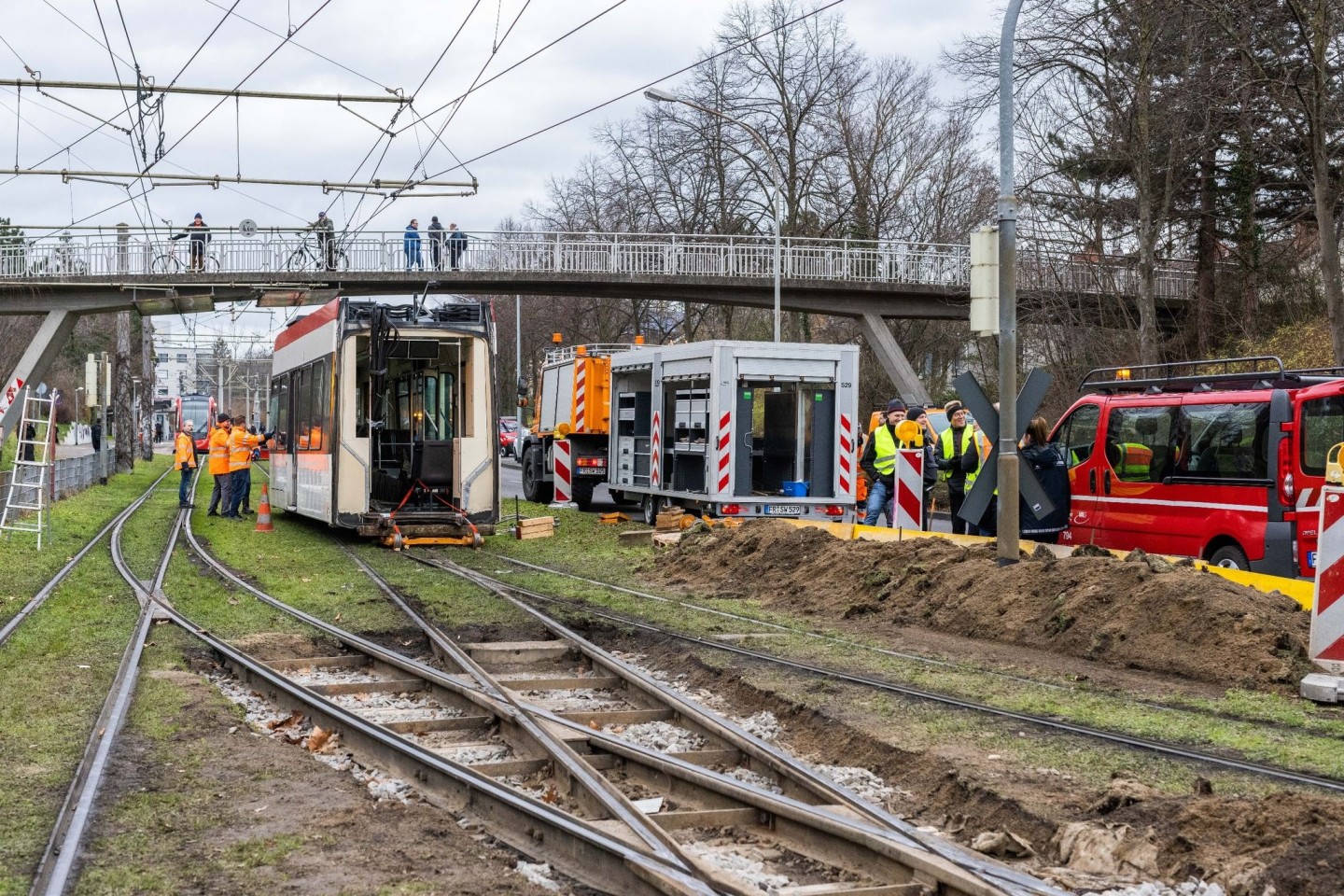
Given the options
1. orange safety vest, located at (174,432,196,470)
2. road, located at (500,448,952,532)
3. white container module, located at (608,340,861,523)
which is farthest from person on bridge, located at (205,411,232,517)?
white container module, located at (608,340,861,523)

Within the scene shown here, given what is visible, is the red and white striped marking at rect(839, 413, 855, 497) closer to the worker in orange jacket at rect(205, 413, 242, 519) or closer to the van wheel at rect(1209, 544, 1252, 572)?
the van wheel at rect(1209, 544, 1252, 572)

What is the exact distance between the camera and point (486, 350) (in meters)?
18.8

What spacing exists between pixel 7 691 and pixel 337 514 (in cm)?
998

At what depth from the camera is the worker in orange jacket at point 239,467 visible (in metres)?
23.3

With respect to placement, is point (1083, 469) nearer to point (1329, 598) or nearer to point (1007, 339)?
point (1007, 339)

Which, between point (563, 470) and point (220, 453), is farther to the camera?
point (563, 470)

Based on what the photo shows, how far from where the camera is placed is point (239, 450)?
2352 cm

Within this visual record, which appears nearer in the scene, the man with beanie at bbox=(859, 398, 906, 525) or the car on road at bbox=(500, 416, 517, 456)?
the man with beanie at bbox=(859, 398, 906, 525)

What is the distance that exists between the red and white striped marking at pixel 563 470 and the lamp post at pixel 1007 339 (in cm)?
1476

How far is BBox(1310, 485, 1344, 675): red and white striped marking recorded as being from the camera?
855cm

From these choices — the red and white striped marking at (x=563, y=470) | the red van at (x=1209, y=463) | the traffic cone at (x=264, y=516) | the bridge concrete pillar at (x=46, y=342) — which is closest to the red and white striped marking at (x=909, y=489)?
the red van at (x=1209, y=463)

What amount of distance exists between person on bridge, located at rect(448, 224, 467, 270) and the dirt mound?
60.6 feet

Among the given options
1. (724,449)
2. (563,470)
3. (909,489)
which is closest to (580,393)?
(563,470)

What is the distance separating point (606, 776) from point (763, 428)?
1440 centimetres
